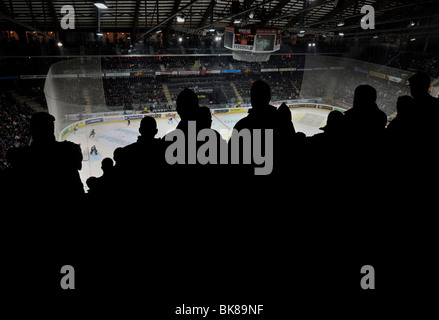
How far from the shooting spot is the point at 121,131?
20812 millimetres

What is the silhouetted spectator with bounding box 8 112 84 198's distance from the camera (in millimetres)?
1568

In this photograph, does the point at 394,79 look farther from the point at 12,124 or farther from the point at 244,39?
the point at 12,124

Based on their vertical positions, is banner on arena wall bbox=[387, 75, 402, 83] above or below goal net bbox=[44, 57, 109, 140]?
above

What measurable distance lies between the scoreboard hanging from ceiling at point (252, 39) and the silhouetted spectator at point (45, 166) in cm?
1512

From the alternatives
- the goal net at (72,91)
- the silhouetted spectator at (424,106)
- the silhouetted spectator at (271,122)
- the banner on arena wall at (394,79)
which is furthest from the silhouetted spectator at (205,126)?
the banner on arena wall at (394,79)

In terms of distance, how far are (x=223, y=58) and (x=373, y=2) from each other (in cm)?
1383

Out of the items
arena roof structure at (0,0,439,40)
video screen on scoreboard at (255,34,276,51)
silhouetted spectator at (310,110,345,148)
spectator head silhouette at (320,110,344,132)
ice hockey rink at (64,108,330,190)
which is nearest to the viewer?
silhouetted spectator at (310,110,345,148)

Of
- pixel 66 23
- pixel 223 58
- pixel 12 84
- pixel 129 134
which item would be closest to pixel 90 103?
pixel 129 134

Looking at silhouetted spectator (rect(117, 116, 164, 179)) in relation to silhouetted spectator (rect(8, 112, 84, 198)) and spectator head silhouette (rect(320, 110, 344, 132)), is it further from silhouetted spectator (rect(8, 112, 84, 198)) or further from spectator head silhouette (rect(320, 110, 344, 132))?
spectator head silhouette (rect(320, 110, 344, 132))

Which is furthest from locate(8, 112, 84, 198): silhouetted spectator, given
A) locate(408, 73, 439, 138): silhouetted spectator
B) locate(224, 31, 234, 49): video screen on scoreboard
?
locate(224, 31, 234, 49): video screen on scoreboard

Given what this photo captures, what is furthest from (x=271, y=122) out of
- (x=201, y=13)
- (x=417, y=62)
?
(x=417, y=62)

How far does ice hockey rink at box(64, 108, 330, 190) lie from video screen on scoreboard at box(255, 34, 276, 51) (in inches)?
273

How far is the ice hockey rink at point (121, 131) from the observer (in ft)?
52.6

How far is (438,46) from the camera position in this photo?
66.3ft
